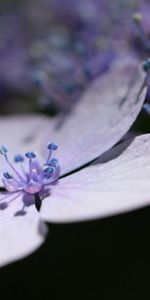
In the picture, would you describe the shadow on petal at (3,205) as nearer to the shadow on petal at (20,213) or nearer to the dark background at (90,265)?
the shadow on petal at (20,213)

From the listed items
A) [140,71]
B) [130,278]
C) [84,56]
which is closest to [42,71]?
[84,56]

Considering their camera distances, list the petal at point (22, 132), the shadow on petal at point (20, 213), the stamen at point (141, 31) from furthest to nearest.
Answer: the petal at point (22, 132)
the stamen at point (141, 31)
the shadow on petal at point (20, 213)

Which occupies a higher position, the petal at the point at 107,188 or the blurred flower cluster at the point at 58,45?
the petal at the point at 107,188

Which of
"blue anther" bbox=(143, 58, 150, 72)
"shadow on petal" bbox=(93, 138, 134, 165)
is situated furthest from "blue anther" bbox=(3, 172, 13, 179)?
"blue anther" bbox=(143, 58, 150, 72)

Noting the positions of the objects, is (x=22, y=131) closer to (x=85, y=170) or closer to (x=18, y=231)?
(x=85, y=170)

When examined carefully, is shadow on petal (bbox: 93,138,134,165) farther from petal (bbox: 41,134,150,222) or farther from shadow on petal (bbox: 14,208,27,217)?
shadow on petal (bbox: 14,208,27,217)

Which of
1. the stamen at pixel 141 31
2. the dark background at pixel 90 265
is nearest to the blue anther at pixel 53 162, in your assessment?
the dark background at pixel 90 265

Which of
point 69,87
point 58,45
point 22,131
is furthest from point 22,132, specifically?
point 58,45
